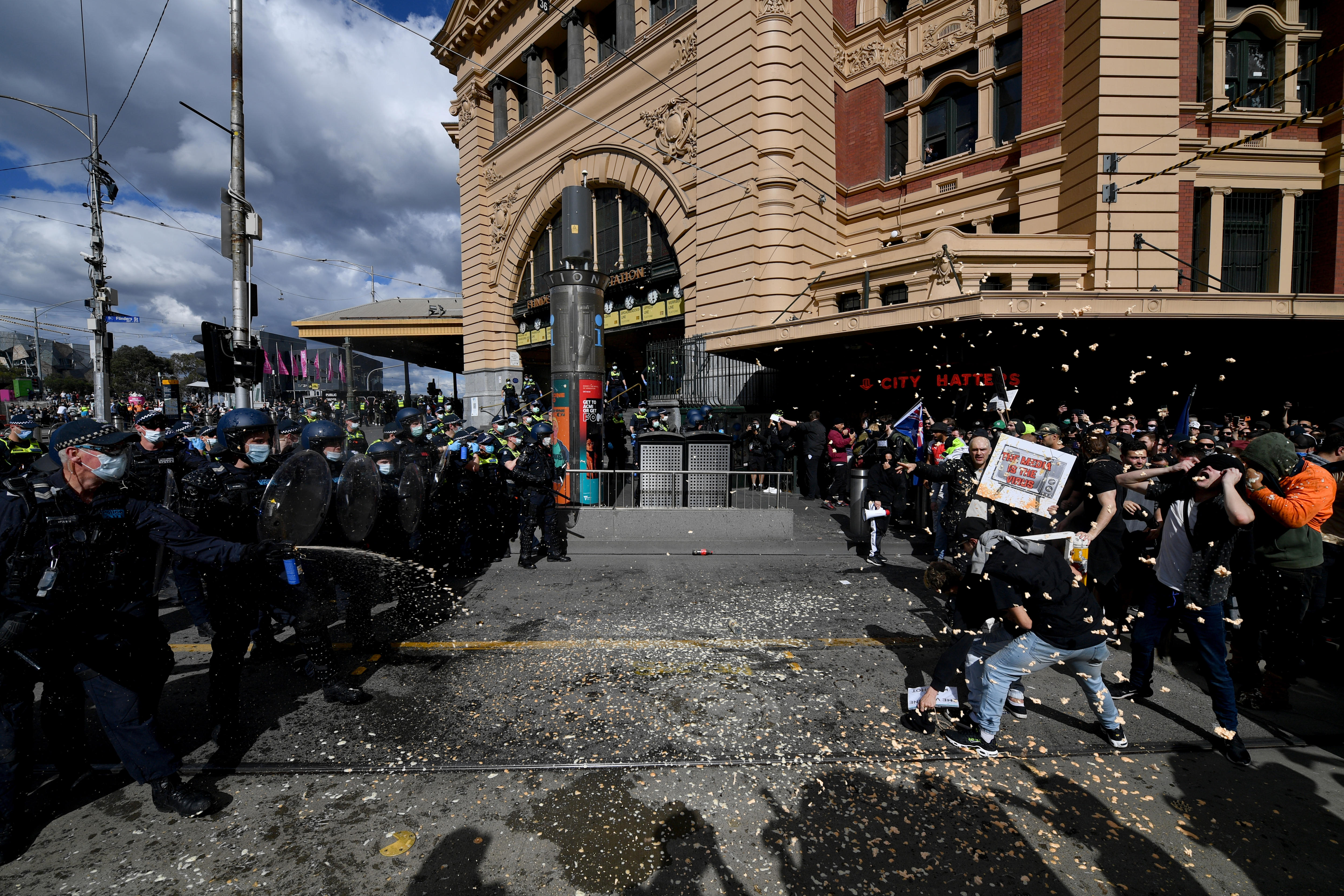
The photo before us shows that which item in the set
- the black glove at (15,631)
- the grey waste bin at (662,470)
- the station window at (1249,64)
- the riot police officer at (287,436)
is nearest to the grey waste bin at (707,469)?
the grey waste bin at (662,470)

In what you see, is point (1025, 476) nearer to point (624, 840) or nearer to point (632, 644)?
point (632, 644)

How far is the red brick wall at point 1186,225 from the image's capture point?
1300cm

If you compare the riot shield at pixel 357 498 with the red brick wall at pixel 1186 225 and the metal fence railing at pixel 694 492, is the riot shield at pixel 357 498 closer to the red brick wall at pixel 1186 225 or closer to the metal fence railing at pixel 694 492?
the metal fence railing at pixel 694 492

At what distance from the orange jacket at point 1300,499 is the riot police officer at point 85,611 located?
683 cm

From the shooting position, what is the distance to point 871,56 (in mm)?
18047

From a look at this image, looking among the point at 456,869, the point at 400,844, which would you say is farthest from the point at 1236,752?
the point at 400,844

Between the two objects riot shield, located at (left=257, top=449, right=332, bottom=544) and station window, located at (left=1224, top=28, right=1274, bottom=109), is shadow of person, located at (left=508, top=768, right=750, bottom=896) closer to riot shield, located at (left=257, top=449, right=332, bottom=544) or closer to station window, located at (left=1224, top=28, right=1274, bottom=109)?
riot shield, located at (left=257, top=449, right=332, bottom=544)

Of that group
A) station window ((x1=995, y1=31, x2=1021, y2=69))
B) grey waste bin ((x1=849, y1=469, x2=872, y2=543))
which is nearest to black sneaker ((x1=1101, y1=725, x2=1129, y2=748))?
grey waste bin ((x1=849, y1=469, x2=872, y2=543))

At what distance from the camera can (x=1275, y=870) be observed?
2590mm

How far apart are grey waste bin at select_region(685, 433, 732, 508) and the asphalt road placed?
14.6 feet

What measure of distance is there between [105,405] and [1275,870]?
22430 millimetres

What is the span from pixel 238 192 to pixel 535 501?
772 centimetres

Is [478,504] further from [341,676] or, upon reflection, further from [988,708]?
[988,708]

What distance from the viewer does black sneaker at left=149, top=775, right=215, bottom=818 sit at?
2939 millimetres
